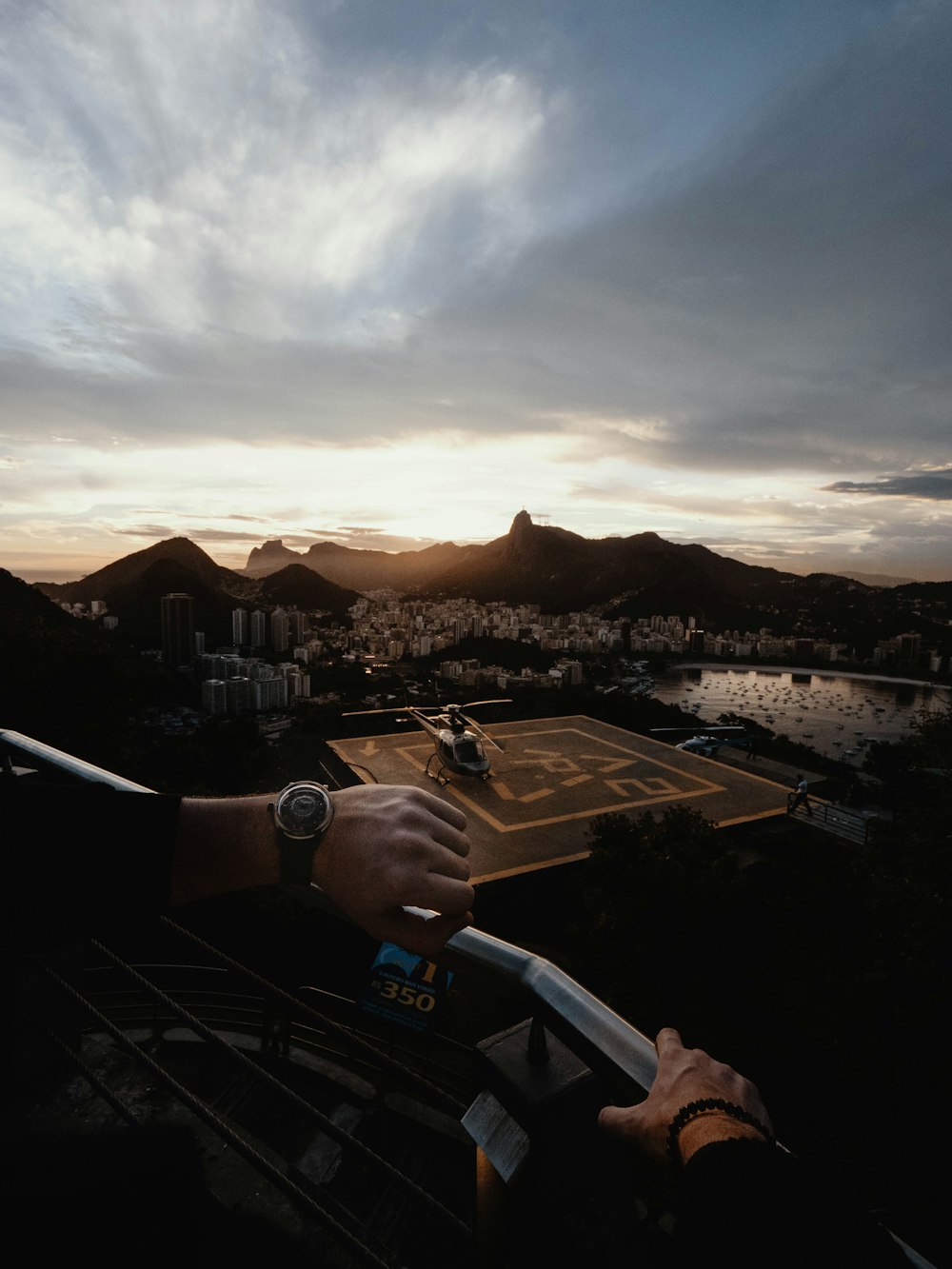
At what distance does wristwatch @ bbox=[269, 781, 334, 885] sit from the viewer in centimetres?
110

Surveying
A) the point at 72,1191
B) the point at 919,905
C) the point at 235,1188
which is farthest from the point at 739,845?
the point at 72,1191

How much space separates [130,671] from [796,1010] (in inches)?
582

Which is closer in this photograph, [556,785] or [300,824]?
[300,824]

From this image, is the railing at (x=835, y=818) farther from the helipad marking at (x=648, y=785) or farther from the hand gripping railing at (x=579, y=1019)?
the hand gripping railing at (x=579, y=1019)

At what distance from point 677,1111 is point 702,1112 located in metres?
0.04

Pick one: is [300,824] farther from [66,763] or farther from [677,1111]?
[66,763]

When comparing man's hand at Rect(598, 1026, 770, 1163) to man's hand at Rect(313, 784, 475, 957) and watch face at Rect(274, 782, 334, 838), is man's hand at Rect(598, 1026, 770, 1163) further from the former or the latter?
watch face at Rect(274, 782, 334, 838)

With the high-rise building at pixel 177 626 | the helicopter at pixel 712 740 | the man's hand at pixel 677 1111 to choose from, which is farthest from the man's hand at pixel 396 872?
the high-rise building at pixel 177 626

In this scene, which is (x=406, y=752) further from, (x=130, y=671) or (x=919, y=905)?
(x=919, y=905)

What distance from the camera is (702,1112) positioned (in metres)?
0.99

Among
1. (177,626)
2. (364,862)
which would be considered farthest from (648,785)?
(177,626)

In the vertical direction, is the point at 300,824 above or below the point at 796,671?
above

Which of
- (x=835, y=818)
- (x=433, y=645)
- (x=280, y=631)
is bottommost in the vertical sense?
(x=433, y=645)

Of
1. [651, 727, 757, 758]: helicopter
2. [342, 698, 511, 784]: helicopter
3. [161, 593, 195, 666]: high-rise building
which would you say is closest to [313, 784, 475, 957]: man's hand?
[342, 698, 511, 784]: helicopter
